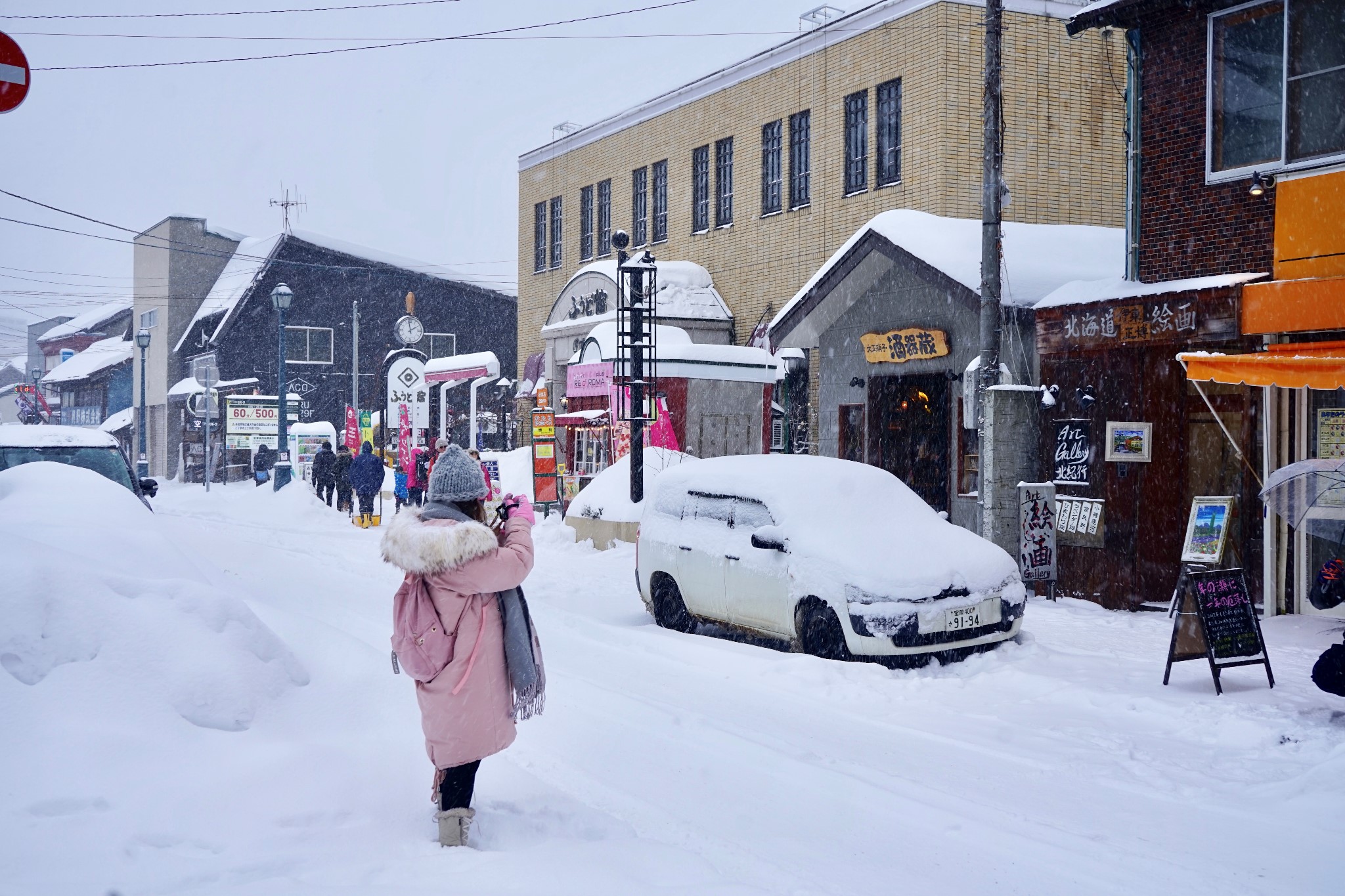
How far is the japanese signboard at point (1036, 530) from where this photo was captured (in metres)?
12.0

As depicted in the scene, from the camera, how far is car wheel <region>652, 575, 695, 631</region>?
34.8ft

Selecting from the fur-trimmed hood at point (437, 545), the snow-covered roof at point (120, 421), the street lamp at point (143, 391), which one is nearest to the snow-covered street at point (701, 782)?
the fur-trimmed hood at point (437, 545)

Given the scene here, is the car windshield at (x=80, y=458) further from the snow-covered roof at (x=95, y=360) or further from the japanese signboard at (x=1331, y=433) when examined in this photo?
the snow-covered roof at (x=95, y=360)

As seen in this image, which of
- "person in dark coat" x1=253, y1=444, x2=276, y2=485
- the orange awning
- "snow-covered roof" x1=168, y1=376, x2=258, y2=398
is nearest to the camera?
the orange awning

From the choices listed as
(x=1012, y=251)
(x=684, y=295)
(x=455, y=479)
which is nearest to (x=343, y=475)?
(x=684, y=295)

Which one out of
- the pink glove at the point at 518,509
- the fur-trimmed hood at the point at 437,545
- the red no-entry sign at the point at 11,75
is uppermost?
the red no-entry sign at the point at 11,75

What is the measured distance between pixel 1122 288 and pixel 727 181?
14.9m

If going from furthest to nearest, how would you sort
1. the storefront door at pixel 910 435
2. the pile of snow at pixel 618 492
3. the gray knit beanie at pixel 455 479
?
the storefront door at pixel 910 435 < the pile of snow at pixel 618 492 < the gray knit beanie at pixel 455 479

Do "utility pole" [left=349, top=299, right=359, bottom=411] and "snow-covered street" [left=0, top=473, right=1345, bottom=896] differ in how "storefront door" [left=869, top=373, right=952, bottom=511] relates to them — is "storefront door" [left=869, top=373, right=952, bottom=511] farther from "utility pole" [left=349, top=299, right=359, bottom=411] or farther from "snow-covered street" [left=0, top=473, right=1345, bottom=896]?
"utility pole" [left=349, top=299, right=359, bottom=411]

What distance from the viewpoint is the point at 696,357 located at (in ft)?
69.3

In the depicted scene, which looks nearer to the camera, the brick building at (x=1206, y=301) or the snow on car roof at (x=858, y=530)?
the snow on car roof at (x=858, y=530)

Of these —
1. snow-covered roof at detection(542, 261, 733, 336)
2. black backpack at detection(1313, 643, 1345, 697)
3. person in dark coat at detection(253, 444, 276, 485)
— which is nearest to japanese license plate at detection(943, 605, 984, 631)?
black backpack at detection(1313, 643, 1345, 697)

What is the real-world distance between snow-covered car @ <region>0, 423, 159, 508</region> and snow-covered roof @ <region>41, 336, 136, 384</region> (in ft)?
149

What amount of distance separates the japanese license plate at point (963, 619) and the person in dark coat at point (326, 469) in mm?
18238
